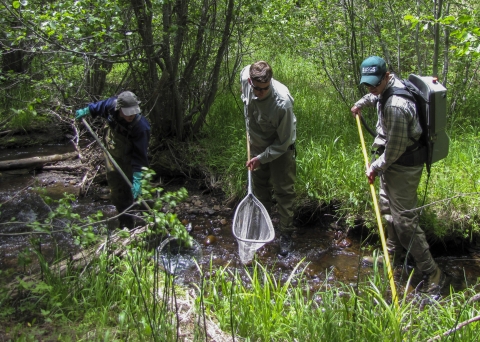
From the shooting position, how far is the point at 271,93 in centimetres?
399

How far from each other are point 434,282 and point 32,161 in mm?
5701

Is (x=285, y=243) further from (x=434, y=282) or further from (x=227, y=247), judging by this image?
(x=434, y=282)

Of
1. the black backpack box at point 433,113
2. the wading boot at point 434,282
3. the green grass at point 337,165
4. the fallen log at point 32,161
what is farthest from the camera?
the fallen log at point 32,161

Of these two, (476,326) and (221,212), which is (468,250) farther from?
(221,212)

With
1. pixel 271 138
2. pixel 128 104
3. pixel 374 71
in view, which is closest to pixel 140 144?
pixel 128 104

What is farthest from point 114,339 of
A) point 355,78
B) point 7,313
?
point 355,78

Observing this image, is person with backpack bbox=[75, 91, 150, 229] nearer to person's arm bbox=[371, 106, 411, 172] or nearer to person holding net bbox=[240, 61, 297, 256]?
person holding net bbox=[240, 61, 297, 256]

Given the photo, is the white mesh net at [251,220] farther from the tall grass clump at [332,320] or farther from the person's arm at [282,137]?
the tall grass clump at [332,320]

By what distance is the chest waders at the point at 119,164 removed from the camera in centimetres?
448

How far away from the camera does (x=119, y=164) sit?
4656 mm

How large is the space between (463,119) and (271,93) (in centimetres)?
382

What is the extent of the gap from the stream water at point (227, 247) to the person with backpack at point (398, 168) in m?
0.33

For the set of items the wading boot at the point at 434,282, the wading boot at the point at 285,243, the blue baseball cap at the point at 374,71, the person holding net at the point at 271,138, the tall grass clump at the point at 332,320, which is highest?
the blue baseball cap at the point at 374,71

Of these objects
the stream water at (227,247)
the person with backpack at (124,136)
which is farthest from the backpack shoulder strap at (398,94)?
the person with backpack at (124,136)
